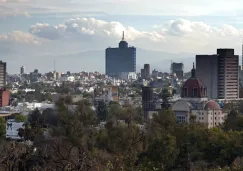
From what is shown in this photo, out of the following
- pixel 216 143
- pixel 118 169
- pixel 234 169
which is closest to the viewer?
pixel 118 169

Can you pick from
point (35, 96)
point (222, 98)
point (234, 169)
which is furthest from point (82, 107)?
point (35, 96)

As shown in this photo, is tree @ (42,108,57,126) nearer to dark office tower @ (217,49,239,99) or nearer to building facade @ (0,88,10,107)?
dark office tower @ (217,49,239,99)

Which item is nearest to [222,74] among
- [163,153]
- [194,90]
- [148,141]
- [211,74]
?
[211,74]

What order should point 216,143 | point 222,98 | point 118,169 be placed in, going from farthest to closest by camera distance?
point 222,98, point 216,143, point 118,169

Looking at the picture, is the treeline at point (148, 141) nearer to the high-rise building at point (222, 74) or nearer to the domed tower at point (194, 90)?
the domed tower at point (194, 90)

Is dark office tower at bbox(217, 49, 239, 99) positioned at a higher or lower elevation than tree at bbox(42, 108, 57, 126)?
higher

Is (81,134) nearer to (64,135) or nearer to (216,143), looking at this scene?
(64,135)

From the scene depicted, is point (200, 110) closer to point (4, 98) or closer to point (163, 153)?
point (163, 153)

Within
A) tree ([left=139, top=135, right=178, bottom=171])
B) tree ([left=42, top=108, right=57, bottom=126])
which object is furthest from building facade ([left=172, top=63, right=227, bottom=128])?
tree ([left=139, top=135, right=178, bottom=171])
